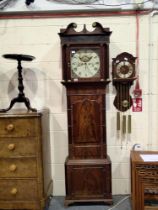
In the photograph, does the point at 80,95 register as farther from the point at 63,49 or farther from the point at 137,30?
the point at 137,30

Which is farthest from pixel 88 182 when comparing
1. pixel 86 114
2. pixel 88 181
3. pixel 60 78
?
pixel 60 78

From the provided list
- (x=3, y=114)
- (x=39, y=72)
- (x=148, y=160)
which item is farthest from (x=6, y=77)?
(x=148, y=160)

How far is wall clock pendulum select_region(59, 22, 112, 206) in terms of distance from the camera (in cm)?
231

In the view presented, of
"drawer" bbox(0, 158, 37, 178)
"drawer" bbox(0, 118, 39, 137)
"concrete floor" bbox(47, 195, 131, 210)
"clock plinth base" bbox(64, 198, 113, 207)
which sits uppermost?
"drawer" bbox(0, 118, 39, 137)

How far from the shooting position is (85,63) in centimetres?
234

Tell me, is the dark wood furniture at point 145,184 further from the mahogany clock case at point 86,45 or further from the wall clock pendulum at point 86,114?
the mahogany clock case at point 86,45

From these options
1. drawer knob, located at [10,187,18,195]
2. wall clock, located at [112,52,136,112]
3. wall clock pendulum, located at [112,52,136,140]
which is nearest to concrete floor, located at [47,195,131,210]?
drawer knob, located at [10,187,18,195]

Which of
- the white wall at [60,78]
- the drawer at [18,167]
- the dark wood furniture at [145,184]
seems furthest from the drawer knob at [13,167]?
the dark wood furniture at [145,184]

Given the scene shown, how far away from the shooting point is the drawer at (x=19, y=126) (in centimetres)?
211

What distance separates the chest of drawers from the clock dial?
0.55 m

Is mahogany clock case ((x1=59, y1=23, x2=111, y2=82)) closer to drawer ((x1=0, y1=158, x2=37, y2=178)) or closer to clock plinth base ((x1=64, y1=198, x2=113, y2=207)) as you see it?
drawer ((x1=0, y1=158, x2=37, y2=178))

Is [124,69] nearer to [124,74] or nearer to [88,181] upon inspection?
[124,74]

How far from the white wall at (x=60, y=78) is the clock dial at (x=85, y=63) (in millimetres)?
291

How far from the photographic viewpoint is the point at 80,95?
2.36 m
